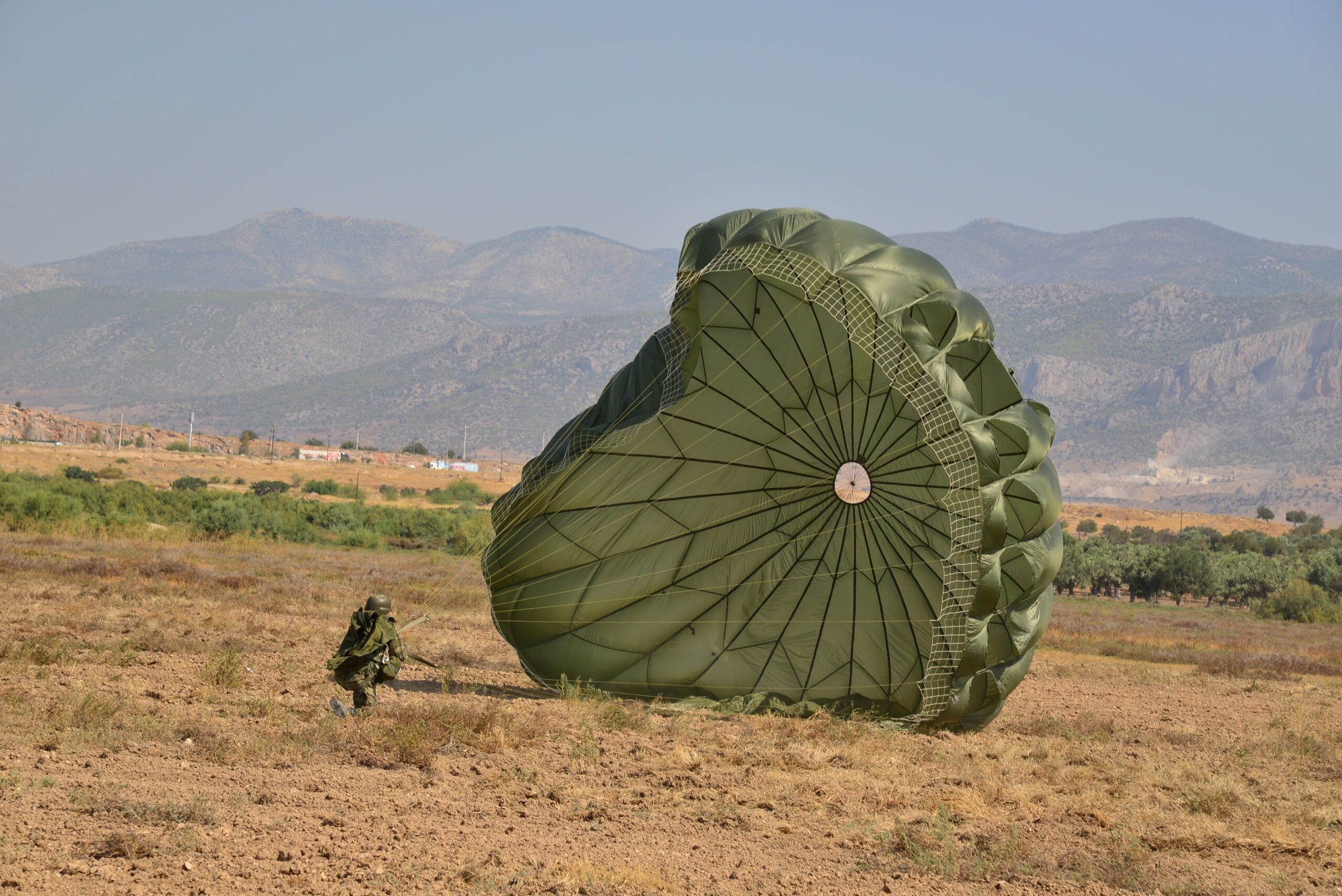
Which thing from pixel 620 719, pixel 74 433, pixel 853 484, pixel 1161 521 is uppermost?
pixel 853 484

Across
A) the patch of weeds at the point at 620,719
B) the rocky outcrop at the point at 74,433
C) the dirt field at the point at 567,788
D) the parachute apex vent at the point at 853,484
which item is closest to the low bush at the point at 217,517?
the parachute apex vent at the point at 853,484

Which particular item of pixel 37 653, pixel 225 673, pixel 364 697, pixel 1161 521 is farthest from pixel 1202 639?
pixel 1161 521

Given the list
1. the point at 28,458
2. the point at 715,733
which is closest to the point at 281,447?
the point at 28,458

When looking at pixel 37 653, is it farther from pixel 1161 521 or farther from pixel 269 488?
pixel 1161 521

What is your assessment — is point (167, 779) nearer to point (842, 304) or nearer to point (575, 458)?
point (575, 458)

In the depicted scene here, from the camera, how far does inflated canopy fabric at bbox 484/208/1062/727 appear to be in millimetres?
11602

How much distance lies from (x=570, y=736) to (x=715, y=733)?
5.00ft

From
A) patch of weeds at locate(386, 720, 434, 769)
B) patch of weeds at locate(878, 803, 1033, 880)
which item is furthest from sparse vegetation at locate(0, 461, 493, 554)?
patch of weeds at locate(878, 803, 1033, 880)

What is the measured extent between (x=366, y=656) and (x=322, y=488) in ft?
193

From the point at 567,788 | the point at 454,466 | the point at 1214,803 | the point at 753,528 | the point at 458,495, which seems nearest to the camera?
the point at 567,788

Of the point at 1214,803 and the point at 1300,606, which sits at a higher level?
the point at 1214,803

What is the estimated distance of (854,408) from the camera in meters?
12.7

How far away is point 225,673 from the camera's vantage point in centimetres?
1135

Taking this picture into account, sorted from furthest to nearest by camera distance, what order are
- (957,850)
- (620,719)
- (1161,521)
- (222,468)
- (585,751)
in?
(1161,521) → (222,468) → (620,719) → (585,751) → (957,850)
